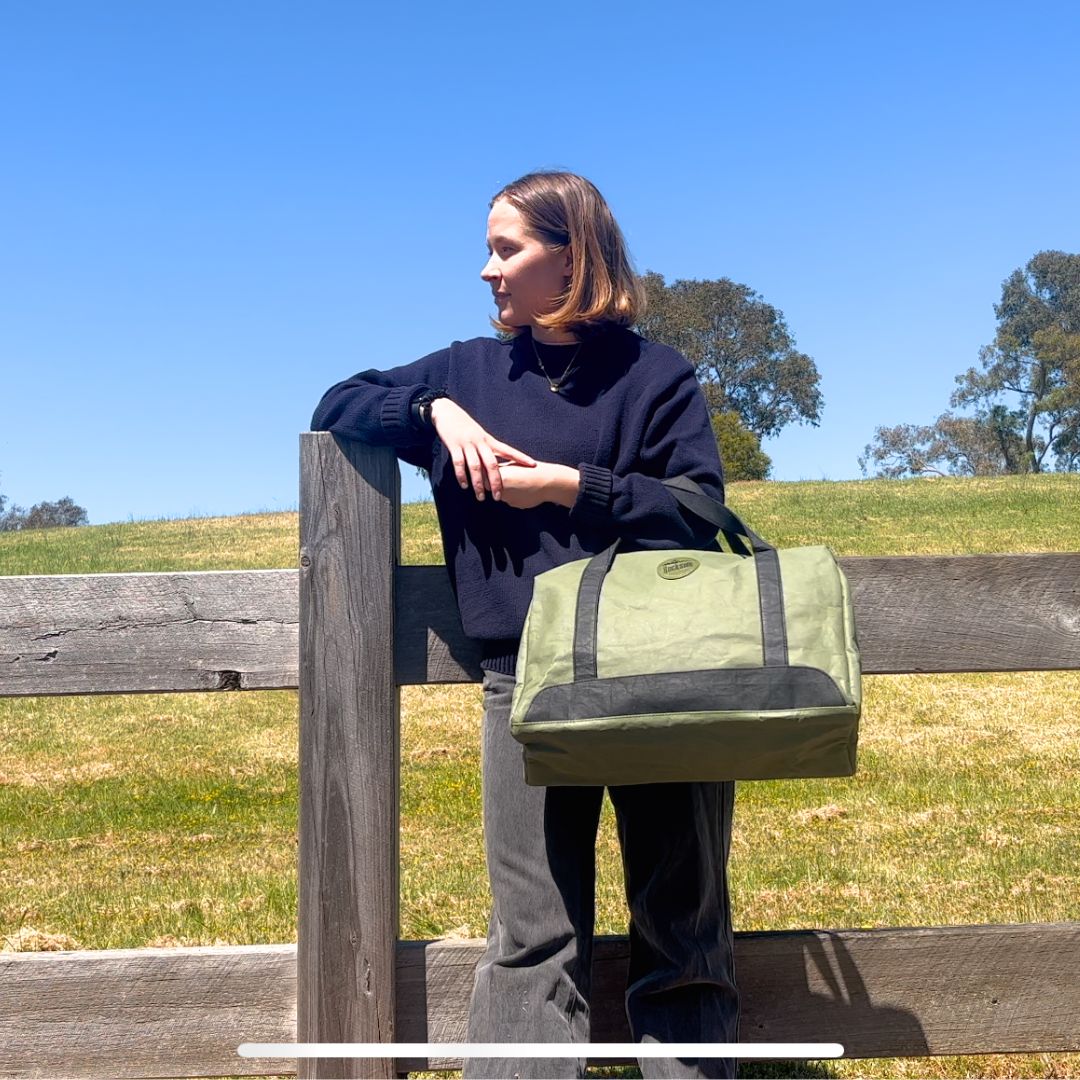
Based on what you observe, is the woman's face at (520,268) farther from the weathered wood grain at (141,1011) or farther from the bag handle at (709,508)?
the weathered wood grain at (141,1011)

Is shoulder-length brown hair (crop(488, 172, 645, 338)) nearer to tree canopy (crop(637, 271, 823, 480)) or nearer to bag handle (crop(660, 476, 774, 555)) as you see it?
bag handle (crop(660, 476, 774, 555))

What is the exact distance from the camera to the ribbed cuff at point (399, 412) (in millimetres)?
2941

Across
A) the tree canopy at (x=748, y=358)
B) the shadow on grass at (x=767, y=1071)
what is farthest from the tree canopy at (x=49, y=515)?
the shadow on grass at (x=767, y=1071)

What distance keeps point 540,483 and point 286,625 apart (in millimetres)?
868

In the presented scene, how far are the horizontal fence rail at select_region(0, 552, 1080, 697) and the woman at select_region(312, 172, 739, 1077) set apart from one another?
0.28m

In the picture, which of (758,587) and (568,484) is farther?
(568,484)

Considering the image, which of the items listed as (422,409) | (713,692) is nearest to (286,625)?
(422,409)

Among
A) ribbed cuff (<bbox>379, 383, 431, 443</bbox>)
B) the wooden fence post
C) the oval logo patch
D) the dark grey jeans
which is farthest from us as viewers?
the wooden fence post

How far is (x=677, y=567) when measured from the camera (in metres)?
2.60

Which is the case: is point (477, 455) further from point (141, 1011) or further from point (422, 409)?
point (141, 1011)

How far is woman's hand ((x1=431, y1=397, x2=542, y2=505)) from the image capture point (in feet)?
8.89

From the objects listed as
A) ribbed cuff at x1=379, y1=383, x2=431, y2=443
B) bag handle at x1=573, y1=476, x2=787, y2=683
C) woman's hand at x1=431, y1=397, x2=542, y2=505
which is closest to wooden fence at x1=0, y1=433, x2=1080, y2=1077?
ribbed cuff at x1=379, y1=383, x2=431, y2=443

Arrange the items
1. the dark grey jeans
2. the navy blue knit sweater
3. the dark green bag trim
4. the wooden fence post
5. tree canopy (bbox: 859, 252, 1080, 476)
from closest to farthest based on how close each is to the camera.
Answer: the dark green bag trim < the dark grey jeans < the navy blue knit sweater < the wooden fence post < tree canopy (bbox: 859, 252, 1080, 476)

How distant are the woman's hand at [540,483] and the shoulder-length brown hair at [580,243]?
375 mm
